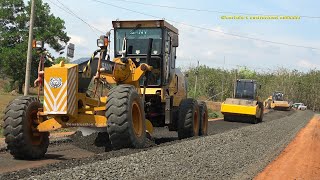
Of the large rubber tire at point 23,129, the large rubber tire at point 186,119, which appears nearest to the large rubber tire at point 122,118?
the large rubber tire at point 23,129

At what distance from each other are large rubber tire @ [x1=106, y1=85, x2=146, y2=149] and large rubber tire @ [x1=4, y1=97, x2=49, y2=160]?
1.51m

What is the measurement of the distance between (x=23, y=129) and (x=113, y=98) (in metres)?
1.84

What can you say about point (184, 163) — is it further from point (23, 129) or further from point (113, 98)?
point (23, 129)

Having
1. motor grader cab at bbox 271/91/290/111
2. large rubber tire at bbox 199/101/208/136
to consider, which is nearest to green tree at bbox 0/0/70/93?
motor grader cab at bbox 271/91/290/111

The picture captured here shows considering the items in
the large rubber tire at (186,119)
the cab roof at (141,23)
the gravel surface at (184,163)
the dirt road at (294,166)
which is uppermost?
the cab roof at (141,23)

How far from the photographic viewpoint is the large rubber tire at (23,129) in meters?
8.53

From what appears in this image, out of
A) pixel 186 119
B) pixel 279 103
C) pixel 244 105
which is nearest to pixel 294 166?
pixel 186 119

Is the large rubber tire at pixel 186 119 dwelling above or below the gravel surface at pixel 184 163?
above

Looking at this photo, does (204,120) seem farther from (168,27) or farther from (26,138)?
(26,138)

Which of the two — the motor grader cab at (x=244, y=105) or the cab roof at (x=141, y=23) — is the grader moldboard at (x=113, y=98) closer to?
the cab roof at (x=141, y=23)

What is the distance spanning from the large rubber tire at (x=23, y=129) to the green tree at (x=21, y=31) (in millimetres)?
40231

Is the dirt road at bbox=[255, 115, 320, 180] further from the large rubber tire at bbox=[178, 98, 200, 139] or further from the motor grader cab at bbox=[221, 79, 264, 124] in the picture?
the motor grader cab at bbox=[221, 79, 264, 124]

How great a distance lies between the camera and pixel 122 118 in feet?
28.7

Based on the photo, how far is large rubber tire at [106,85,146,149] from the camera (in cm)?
874
